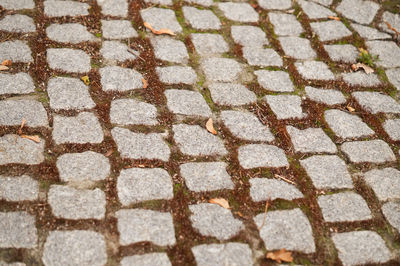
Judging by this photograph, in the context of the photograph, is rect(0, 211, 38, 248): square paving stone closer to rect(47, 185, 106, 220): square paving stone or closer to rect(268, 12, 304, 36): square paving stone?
rect(47, 185, 106, 220): square paving stone

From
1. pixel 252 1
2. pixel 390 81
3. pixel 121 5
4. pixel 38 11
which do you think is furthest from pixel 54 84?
pixel 390 81

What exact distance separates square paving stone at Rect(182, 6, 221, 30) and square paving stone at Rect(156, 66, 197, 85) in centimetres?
62

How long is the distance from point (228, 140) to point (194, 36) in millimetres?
1203

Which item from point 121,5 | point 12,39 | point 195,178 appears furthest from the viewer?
point 121,5

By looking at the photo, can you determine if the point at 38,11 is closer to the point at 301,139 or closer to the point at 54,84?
the point at 54,84

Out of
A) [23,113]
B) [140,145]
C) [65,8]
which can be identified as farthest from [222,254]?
[65,8]

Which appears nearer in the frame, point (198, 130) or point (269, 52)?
point (198, 130)

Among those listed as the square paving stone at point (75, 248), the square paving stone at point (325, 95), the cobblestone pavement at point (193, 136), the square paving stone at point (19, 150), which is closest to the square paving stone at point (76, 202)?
the cobblestone pavement at point (193, 136)

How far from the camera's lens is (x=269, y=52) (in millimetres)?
3619

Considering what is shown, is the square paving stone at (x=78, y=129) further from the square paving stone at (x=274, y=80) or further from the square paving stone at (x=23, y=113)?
the square paving stone at (x=274, y=80)

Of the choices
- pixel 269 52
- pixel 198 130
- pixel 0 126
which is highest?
pixel 269 52

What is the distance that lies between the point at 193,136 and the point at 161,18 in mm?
1420

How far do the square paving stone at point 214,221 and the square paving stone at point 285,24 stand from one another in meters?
2.04

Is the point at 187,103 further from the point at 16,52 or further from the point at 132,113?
the point at 16,52
